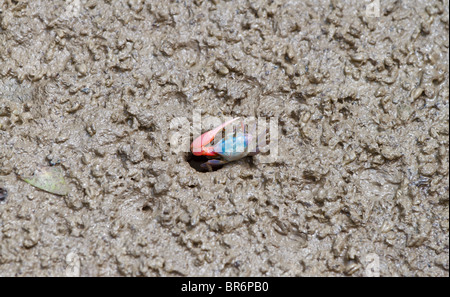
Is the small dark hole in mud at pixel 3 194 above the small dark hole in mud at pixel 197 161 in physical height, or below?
below

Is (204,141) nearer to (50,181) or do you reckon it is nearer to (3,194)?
(50,181)

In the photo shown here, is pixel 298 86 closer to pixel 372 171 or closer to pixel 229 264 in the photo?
pixel 372 171

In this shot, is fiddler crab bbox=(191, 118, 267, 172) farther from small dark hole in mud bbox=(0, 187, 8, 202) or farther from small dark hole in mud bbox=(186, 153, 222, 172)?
small dark hole in mud bbox=(0, 187, 8, 202)

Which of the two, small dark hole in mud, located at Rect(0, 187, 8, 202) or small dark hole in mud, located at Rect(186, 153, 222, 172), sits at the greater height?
small dark hole in mud, located at Rect(186, 153, 222, 172)

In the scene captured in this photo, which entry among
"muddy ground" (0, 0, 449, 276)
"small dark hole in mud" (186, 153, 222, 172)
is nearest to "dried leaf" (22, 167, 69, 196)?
"muddy ground" (0, 0, 449, 276)

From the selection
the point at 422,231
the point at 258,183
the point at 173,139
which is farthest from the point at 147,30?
the point at 422,231

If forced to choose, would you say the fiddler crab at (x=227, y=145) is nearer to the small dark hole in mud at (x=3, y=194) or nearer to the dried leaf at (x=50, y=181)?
the dried leaf at (x=50, y=181)

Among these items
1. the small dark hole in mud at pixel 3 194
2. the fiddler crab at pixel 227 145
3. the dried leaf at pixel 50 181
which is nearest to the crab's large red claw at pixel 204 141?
the fiddler crab at pixel 227 145
